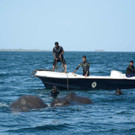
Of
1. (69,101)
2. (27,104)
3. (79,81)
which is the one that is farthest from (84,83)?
(27,104)

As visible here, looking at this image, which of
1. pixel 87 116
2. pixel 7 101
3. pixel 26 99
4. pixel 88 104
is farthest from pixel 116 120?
pixel 7 101

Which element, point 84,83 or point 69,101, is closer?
point 69,101

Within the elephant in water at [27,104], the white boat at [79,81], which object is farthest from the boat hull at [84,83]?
the elephant in water at [27,104]

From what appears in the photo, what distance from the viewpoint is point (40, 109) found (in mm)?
11219

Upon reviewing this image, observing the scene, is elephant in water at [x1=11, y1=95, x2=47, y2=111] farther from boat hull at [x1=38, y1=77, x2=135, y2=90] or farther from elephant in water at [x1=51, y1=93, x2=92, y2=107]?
boat hull at [x1=38, y1=77, x2=135, y2=90]

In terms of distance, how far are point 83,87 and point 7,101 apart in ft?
16.3

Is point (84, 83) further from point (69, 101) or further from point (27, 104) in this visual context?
point (27, 104)

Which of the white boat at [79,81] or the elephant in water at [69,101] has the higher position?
the white boat at [79,81]

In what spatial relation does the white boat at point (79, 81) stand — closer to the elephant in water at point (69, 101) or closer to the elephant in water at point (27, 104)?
the elephant in water at point (69, 101)

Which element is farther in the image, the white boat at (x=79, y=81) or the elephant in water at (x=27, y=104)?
the white boat at (x=79, y=81)

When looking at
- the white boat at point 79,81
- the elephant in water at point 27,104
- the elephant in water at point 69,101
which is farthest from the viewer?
the white boat at point 79,81

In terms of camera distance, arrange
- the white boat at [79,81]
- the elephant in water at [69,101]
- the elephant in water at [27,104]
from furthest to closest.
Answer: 1. the white boat at [79,81]
2. the elephant in water at [69,101]
3. the elephant in water at [27,104]

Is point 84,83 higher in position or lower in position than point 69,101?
higher

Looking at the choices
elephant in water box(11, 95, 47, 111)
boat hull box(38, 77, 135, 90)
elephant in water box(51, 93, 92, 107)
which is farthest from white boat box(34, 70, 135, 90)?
elephant in water box(11, 95, 47, 111)
